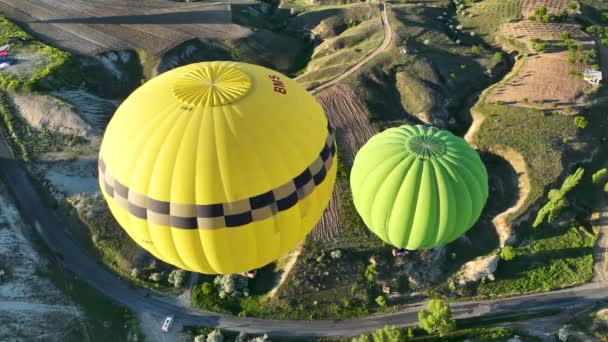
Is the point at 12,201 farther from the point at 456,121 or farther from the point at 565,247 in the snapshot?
the point at 565,247

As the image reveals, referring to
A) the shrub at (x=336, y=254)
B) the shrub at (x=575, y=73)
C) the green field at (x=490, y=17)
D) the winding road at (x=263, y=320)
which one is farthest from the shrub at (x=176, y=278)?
the shrub at (x=575, y=73)

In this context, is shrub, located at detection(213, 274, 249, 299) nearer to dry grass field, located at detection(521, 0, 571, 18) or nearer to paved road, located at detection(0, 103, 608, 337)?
paved road, located at detection(0, 103, 608, 337)

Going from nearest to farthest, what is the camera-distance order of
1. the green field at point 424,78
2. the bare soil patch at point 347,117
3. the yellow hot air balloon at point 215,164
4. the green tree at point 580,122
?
the yellow hot air balloon at point 215,164, the bare soil patch at point 347,117, the green tree at point 580,122, the green field at point 424,78

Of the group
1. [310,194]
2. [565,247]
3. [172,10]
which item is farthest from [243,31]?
[565,247]

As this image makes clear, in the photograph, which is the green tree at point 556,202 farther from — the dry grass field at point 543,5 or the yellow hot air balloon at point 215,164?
the dry grass field at point 543,5

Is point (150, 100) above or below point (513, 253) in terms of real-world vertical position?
above

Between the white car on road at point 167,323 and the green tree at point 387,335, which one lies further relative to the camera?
the white car on road at point 167,323

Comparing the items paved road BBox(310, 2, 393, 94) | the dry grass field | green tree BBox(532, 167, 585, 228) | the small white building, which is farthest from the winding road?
the dry grass field
